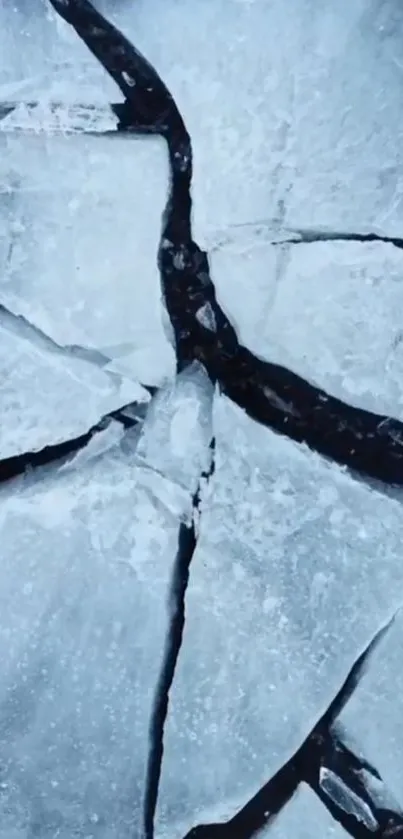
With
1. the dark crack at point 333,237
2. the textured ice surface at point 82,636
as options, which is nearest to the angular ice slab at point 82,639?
the textured ice surface at point 82,636

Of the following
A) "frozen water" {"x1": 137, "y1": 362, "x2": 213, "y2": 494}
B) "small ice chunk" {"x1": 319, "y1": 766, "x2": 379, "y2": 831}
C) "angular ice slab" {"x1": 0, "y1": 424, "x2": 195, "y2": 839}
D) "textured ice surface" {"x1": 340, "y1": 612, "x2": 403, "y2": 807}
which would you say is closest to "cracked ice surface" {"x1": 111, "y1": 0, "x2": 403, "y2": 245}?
"frozen water" {"x1": 137, "y1": 362, "x2": 213, "y2": 494}

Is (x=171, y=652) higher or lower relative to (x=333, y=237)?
lower

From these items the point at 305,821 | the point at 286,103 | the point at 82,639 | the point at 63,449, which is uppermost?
the point at 286,103

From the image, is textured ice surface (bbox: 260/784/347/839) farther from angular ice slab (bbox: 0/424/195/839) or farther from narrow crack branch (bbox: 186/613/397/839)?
angular ice slab (bbox: 0/424/195/839)

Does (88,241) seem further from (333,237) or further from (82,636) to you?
(82,636)

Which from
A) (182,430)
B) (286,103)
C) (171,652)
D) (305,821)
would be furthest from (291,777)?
(286,103)

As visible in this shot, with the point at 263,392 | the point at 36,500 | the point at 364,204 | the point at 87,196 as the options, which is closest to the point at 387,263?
the point at 364,204

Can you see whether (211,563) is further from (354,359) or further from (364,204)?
(364,204)

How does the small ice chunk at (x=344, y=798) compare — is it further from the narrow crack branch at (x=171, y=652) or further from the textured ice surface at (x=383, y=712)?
the narrow crack branch at (x=171, y=652)
